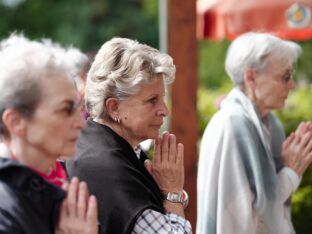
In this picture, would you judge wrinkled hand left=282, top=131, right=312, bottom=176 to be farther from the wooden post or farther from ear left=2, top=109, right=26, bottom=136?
ear left=2, top=109, right=26, bottom=136

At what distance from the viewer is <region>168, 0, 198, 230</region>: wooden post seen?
5914mm

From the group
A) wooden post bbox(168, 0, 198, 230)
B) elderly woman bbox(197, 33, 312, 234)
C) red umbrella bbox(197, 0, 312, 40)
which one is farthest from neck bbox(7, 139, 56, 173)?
red umbrella bbox(197, 0, 312, 40)

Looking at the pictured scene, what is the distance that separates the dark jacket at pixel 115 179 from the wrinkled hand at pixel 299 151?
1.41 metres

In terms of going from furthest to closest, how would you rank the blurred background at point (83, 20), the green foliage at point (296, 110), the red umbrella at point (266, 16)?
1. the blurred background at point (83, 20)
2. the green foliage at point (296, 110)
3. the red umbrella at point (266, 16)

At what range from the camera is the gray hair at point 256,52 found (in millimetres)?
4375

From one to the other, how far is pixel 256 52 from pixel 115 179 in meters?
1.67

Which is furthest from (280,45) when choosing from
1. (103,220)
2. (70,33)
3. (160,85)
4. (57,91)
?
(70,33)

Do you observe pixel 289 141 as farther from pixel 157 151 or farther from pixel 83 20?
pixel 83 20

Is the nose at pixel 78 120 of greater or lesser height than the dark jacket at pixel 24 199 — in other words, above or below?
above

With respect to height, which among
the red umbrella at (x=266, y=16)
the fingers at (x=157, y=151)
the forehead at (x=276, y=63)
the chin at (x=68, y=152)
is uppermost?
the red umbrella at (x=266, y=16)

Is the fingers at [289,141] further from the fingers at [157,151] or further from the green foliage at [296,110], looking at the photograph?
the green foliage at [296,110]

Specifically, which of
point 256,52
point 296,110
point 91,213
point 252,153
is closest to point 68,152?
point 91,213

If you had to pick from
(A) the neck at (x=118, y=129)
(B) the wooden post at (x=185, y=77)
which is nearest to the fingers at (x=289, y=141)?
(A) the neck at (x=118, y=129)

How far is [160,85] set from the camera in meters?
3.20
